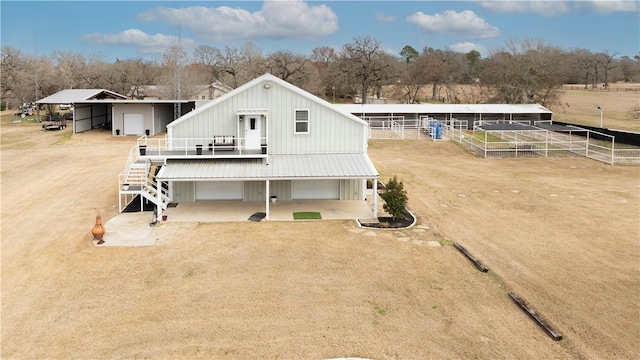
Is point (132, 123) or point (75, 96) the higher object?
point (75, 96)

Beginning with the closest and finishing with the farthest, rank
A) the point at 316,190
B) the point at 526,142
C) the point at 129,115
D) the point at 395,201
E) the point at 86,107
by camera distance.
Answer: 1. the point at 395,201
2. the point at 316,190
3. the point at 526,142
4. the point at 129,115
5. the point at 86,107

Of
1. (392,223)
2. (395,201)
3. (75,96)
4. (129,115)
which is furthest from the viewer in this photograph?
(75,96)

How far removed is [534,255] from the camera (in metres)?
14.4

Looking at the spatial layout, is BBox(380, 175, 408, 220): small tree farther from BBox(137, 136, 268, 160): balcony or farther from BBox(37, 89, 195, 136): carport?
BBox(37, 89, 195, 136): carport

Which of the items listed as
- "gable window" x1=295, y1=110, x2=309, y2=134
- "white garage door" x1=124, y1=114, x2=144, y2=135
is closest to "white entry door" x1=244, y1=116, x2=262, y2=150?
"gable window" x1=295, y1=110, x2=309, y2=134

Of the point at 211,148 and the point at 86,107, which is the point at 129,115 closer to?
the point at 86,107

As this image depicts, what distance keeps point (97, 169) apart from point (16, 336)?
1937 cm

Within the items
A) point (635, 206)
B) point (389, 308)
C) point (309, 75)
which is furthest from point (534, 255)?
point (309, 75)

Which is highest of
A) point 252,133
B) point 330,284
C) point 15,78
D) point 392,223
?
point 15,78

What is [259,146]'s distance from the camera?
1975 centimetres

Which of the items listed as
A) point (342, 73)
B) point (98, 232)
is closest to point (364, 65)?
point (342, 73)

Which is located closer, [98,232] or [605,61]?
[98,232]

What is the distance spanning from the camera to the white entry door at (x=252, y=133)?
773 inches

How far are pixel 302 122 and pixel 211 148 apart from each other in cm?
380
